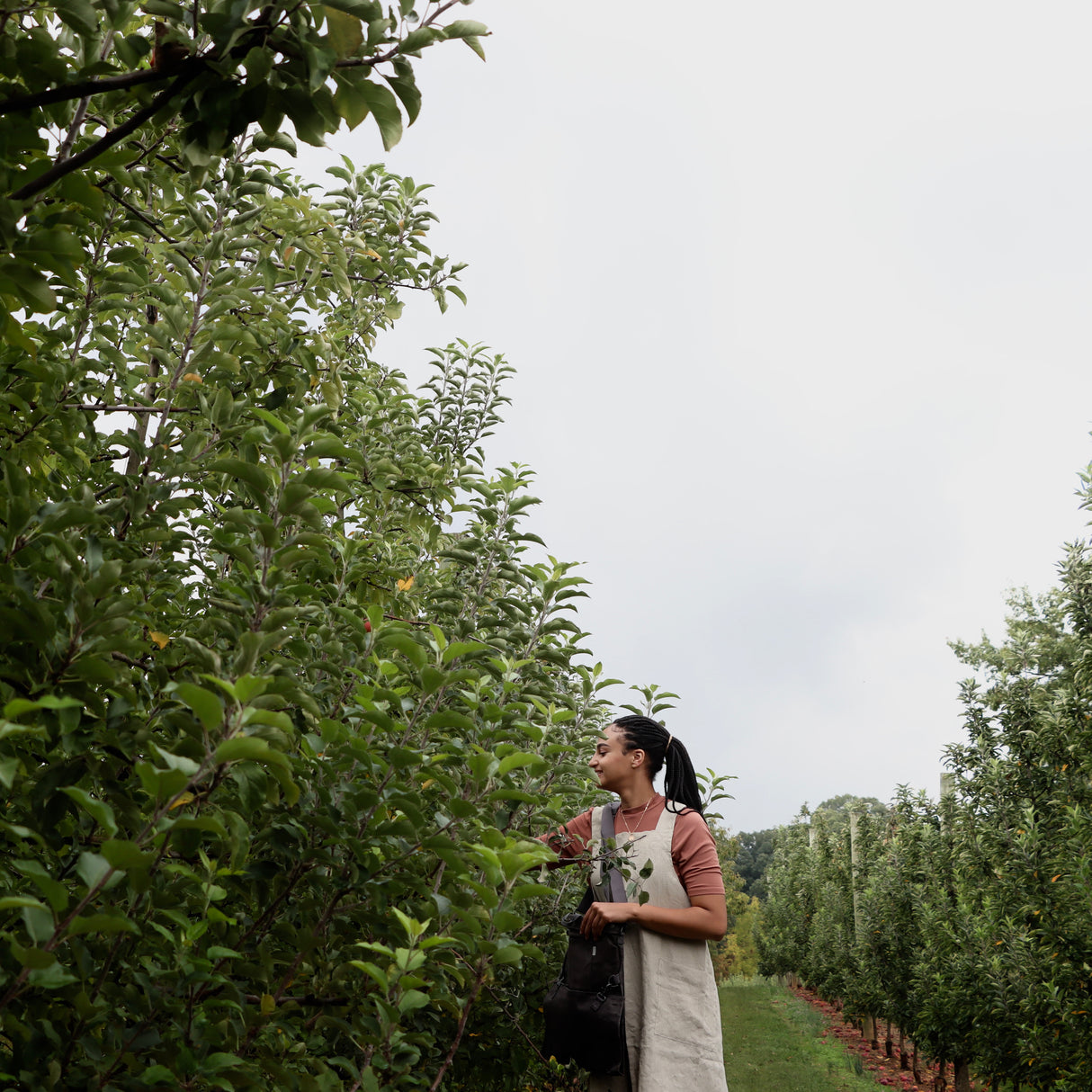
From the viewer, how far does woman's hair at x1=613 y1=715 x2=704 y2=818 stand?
3.56m

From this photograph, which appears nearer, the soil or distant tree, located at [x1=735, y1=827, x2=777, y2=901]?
the soil

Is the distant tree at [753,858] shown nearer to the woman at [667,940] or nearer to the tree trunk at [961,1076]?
the tree trunk at [961,1076]

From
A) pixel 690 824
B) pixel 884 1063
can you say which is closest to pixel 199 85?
pixel 690 824

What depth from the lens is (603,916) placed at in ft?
9.62

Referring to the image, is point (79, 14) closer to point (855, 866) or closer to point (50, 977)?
point (50, 977)

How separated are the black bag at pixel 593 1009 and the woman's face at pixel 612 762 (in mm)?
612

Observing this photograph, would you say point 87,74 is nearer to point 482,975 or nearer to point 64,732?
point 64,732

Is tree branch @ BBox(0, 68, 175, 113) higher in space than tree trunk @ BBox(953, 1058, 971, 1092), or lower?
higher

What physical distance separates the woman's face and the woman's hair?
0.04m

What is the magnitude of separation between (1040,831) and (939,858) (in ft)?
16.0

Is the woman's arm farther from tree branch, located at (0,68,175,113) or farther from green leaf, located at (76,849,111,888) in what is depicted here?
tree branch, located at (0,68,175,113)

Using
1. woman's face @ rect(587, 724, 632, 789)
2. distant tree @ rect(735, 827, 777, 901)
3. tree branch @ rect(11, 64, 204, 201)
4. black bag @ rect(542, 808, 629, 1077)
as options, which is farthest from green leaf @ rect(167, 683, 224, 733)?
distant tree @ rect(735, 827, 777, 901)

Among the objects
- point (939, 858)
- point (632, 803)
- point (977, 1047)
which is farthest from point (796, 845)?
point (632, 803)

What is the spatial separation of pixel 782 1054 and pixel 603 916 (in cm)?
1677
